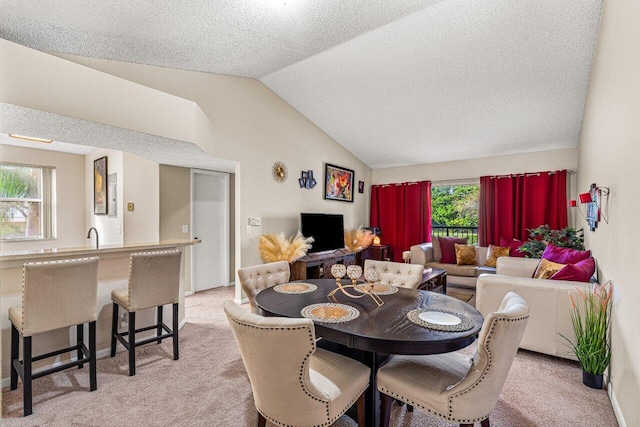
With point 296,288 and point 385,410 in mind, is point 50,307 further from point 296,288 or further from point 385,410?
point 385,410

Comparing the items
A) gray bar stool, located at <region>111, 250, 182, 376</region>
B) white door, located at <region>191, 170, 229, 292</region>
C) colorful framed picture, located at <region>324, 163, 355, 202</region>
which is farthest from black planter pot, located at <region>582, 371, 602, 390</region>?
white door, located at <region>191, 170, 229, 292</region>

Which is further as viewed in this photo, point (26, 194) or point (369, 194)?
point (369, 194)

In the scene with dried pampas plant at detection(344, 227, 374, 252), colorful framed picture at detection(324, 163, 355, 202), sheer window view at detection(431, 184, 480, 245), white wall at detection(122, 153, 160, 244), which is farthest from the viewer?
sheer window view at detection(431, 184, 480, 245)

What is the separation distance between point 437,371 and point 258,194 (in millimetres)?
3465

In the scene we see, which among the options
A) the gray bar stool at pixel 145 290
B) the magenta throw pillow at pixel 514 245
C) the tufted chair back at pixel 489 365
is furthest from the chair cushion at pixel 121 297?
the magenta throw pillow at pixel 514 245

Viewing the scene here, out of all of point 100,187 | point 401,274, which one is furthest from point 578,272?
point 100,187

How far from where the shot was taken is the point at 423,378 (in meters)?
1.70

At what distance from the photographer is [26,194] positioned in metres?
5.24

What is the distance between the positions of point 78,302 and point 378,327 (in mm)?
2090

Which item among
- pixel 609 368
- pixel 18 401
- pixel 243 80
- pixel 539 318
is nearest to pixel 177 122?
→ pixel 243 80

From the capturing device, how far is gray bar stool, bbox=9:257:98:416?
213 centimetres

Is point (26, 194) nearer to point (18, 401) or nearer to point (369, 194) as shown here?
point (18, 401)

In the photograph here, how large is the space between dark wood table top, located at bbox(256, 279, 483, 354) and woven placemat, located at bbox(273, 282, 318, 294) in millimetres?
61

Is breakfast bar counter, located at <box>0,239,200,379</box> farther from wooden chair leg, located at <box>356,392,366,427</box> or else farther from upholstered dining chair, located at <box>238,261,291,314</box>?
wooden chair leg, located at <box>356,392,366,427</box>
